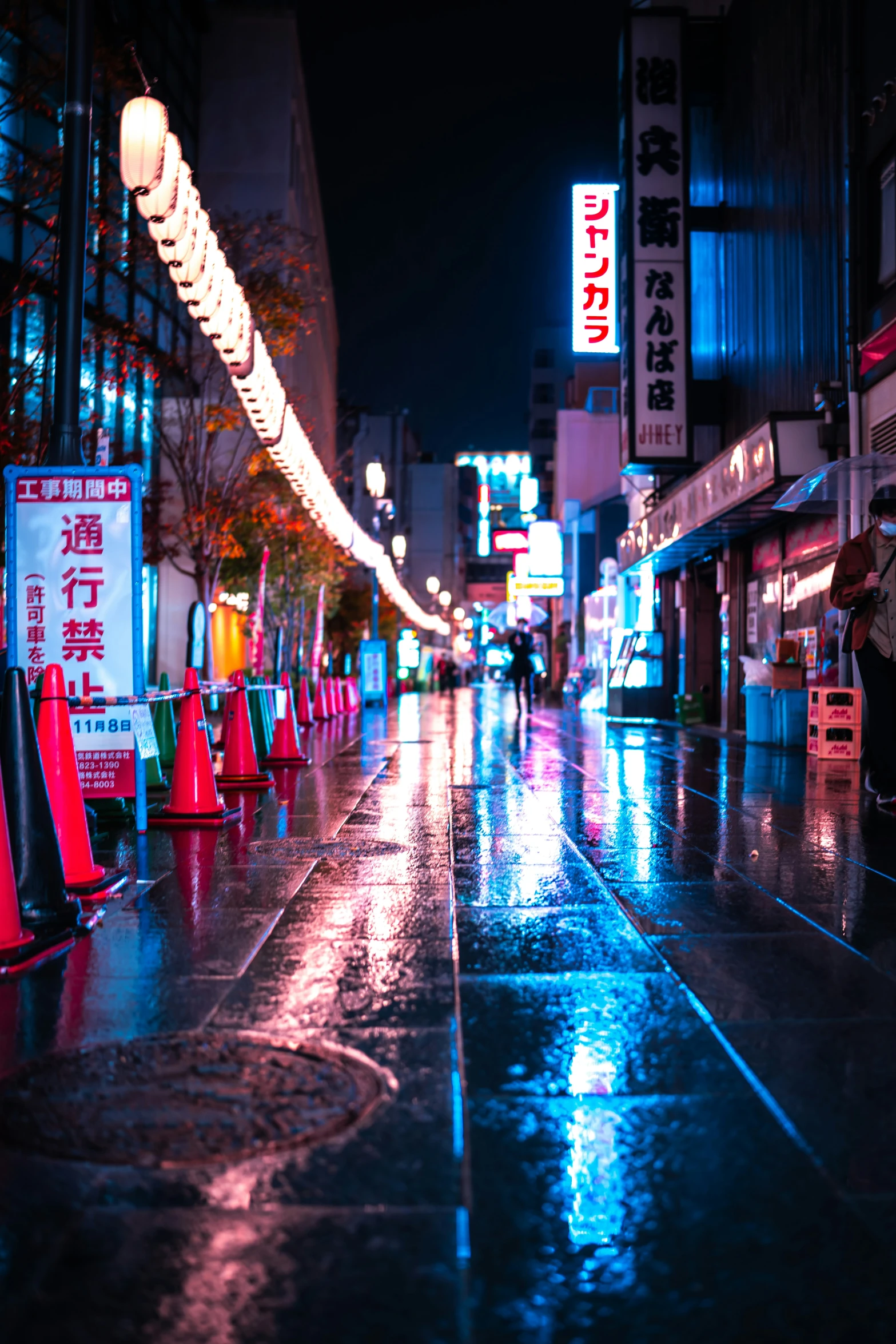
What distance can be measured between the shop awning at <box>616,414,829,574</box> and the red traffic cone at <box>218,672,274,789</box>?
7.38 m

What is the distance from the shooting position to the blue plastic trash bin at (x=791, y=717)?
15.8 metres

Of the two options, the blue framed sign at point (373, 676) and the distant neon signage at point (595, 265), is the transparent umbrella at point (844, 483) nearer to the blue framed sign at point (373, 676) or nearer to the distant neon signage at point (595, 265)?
the distant neon signage at point (595, 265)

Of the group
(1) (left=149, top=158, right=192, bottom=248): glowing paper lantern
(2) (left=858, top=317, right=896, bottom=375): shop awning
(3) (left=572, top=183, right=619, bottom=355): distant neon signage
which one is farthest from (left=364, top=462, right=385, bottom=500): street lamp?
(1) (left=149, top=158, right=192, bottom=248): glowing paper lantern

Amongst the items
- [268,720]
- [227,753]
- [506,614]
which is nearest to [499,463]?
[506,614]

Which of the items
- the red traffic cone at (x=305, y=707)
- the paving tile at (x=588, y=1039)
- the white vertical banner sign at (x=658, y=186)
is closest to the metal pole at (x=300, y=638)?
the red traffic cone at (x=305, y=707)

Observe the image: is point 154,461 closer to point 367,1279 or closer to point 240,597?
point 240,597

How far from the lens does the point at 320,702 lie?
26.7m

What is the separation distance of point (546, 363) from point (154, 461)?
109736mm

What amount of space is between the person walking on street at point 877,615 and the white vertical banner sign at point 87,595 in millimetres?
5252

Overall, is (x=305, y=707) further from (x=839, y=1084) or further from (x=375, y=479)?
(x=839, y=1084)

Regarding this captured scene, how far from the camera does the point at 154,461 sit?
30594 mm

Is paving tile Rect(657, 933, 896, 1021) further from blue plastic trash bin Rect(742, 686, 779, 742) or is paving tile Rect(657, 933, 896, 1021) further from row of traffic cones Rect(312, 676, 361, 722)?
row of traffic cones Rect(312, 676, 361, 722)

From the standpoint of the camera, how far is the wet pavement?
2.15m

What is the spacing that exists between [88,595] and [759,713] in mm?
11473
